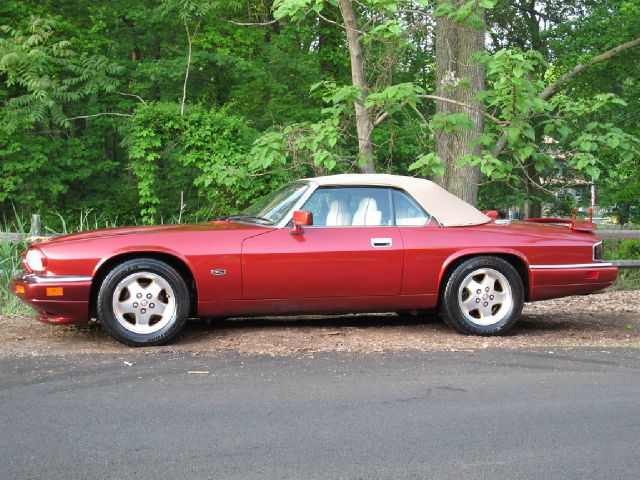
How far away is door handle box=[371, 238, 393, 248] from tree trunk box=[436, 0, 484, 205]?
208 inches

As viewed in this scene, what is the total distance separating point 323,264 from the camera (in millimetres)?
7184

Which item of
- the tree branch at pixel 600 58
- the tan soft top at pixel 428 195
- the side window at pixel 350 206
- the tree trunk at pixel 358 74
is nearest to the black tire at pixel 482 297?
the tan soft top at pixel 428 195

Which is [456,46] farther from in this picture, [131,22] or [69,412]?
[131,22]

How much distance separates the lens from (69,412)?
4828 millimetres

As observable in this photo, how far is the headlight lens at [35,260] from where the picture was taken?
6828 millimetres

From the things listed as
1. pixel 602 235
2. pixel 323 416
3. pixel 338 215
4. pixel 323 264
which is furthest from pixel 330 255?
pixel 602 235

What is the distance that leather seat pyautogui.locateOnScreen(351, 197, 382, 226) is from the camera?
750 cm

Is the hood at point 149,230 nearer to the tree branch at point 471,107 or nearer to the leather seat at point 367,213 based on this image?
the leather seat at point 367,213

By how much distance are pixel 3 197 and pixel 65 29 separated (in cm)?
534

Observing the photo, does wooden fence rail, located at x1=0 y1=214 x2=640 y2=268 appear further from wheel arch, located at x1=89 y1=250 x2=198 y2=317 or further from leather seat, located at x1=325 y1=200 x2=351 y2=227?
leather seat, located at x1=325 y1=200 x2=351 y2=227

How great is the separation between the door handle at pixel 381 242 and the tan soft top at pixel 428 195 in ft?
1.82

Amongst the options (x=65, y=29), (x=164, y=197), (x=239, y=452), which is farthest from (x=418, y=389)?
(x=65, y=29)

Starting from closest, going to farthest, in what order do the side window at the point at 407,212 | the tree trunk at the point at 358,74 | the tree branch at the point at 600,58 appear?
the side window at the point at 407,212, the tree trunk at the point at 358,74, the tree branch at the point at 600,58

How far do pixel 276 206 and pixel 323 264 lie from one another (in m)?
0.82
